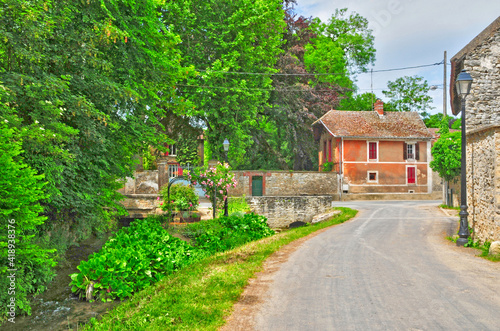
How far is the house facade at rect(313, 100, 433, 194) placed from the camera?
33.5m

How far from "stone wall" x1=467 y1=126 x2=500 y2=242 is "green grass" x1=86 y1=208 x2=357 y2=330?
5.95m

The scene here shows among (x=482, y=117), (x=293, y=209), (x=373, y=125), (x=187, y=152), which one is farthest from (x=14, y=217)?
(x=187, y=152)

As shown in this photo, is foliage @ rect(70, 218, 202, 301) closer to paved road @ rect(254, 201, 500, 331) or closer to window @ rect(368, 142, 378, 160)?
paved road @ rect(254, 201, 500, 331)

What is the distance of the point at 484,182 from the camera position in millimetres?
10172

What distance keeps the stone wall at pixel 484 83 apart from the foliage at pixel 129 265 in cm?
956

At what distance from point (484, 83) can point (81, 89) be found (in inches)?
452

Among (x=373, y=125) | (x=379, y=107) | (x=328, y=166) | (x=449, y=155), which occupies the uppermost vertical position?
(x=379, y=107)

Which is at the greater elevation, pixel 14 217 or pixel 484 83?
pixel 484 83

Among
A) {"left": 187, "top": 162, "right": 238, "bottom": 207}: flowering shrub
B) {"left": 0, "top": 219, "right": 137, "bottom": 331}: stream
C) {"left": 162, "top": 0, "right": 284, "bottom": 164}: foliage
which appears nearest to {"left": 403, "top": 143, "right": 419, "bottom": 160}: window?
{"left": 162, "top": 0, "right": 284, "bottom": 164}: foliage

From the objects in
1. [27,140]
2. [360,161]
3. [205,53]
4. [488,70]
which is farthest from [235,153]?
[27,140]

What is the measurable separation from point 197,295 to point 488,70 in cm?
1079

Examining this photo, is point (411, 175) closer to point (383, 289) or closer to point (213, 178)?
point (213, 178)

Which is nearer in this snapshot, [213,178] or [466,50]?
[466,50]

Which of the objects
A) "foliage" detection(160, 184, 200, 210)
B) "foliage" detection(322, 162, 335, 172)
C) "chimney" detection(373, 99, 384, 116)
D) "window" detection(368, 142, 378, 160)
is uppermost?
"chimney" detection(373, 99, 384, 116)
